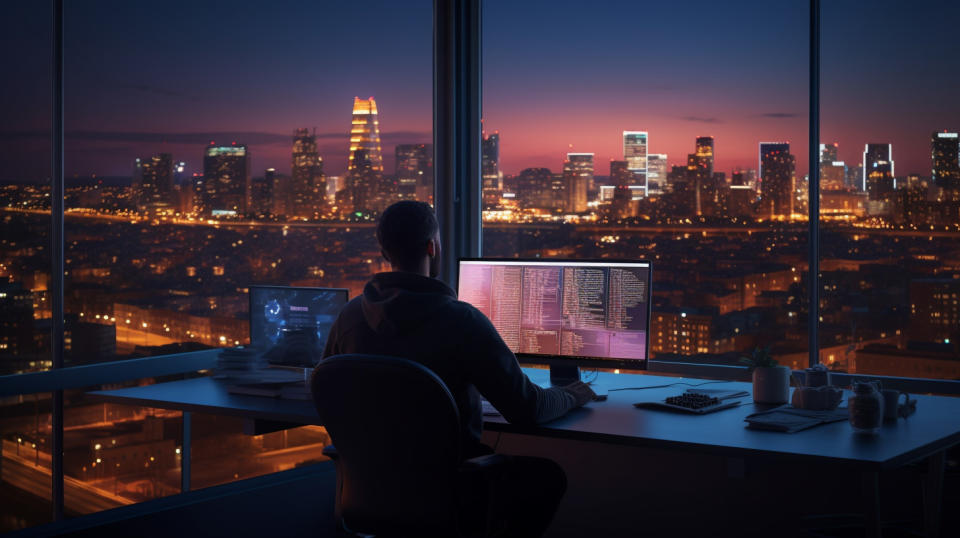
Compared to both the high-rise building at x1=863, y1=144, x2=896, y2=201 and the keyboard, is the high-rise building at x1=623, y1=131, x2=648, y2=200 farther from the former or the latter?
the keyboard

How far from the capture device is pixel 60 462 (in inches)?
136

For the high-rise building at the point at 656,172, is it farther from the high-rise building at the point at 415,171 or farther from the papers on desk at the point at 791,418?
the papers on desk at the point at 791,418

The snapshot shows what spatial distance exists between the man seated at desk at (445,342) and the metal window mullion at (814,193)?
1703mm

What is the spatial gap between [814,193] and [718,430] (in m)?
1.70

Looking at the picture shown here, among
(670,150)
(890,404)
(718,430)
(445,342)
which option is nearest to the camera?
(445,342)

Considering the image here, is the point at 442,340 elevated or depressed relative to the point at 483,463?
elevated

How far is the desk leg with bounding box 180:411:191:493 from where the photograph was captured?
383 cm

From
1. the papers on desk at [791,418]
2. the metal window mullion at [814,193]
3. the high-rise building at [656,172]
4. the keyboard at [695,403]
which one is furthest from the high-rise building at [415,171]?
the papers on desk at [791,418]

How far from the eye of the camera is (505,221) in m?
4.81

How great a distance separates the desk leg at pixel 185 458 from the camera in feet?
12.6

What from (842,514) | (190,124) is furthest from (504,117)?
(842,514)

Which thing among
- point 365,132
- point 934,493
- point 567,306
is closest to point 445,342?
point 567,306

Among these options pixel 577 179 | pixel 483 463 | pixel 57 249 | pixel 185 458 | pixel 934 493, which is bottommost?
→ pixel 185 458

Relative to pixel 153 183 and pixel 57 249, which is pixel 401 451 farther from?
pixel 153 183
